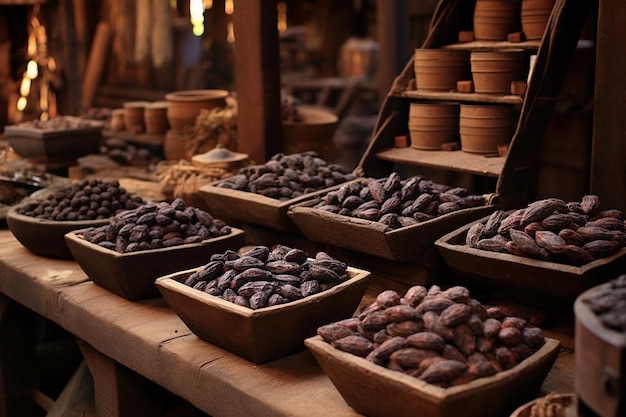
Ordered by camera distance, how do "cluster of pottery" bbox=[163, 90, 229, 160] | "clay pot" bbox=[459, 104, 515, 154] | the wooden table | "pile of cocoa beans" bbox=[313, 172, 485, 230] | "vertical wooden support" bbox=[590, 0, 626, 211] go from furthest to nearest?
"cluster of pottery" bbox=[163, 90, 229, 160] → "clay pot" bbox=[459, 104, 515, 154] → "vertical wooden support" bbox=[590, 0, 626, 211] → "pile of cocoa beans" bbox=[313, 172, 485, 230] → the wooden table

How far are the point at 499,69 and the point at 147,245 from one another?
5.72 ft

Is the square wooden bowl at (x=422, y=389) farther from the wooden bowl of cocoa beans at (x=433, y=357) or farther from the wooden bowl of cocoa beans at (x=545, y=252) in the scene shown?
the wooden bowl of cocoa beans at (x=545, y=252)

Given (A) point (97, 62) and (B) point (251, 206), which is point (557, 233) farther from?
(A) point (97, 62)

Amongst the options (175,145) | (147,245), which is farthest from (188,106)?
(147,245)

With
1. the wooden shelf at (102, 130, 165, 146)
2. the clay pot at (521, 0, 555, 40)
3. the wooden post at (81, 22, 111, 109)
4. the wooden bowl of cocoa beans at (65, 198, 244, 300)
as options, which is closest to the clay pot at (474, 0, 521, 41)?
the clay pot at (521, 0, 555, 40)

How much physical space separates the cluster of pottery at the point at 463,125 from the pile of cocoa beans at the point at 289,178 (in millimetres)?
429

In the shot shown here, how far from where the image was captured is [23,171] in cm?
548

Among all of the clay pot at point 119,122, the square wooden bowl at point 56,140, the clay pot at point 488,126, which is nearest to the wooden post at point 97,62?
the clay pot at point 119,122

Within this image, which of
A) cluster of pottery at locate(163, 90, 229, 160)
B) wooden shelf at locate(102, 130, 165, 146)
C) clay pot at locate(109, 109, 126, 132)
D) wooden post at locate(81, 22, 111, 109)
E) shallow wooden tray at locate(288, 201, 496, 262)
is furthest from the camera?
wooden post at locate(81, 22, 111, 109)

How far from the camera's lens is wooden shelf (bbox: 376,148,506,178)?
12.4ft

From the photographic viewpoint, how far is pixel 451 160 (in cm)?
400

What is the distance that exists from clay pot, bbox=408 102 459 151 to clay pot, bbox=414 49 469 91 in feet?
0.32

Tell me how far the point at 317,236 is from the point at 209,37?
12.5 metres

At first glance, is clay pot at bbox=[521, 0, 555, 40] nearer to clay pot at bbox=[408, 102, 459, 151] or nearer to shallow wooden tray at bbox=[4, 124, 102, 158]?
clay pot at bbox=[408, 102, 459, 151]
